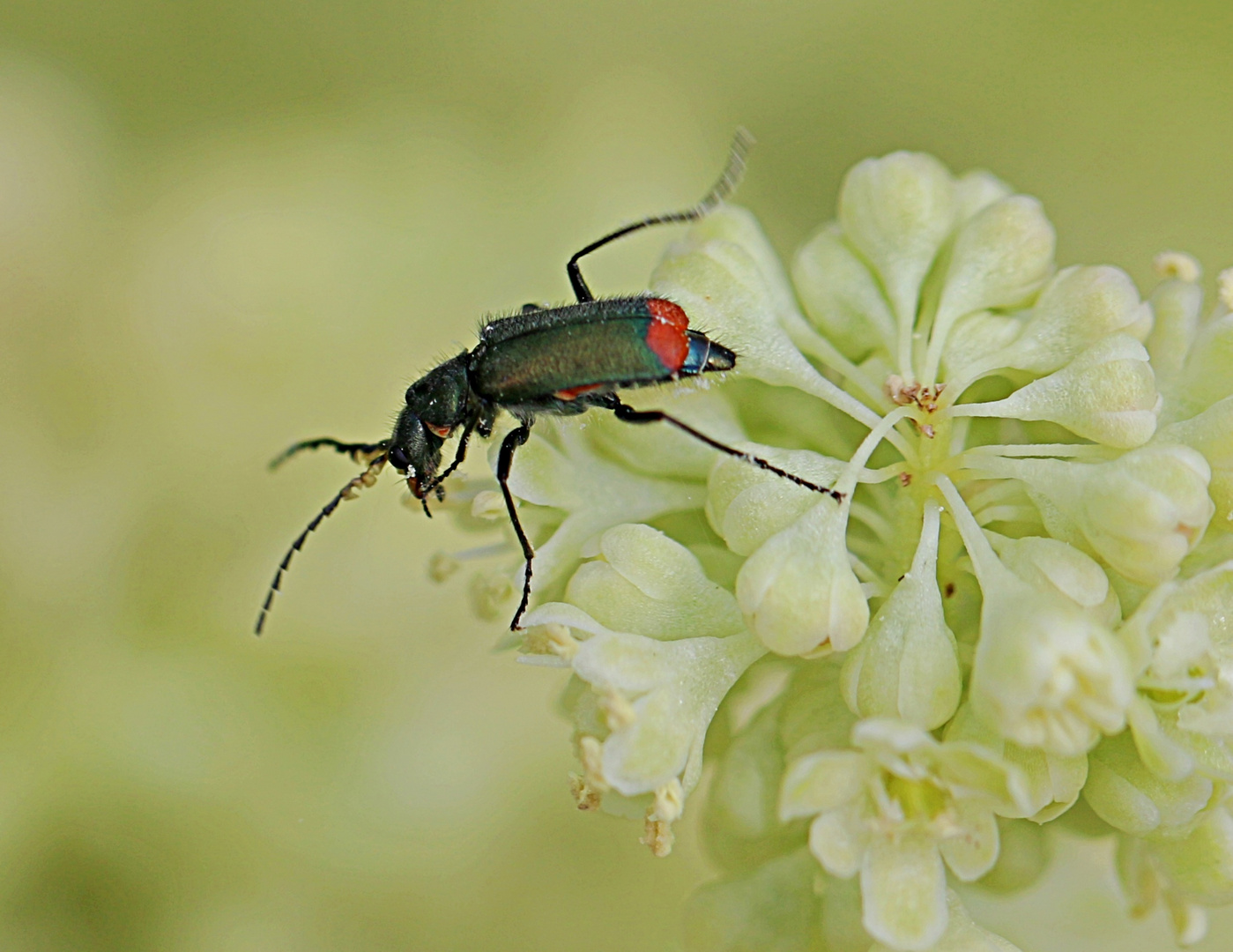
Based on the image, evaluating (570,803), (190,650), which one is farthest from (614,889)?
(190,650)

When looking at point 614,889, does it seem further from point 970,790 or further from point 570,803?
point 970,790

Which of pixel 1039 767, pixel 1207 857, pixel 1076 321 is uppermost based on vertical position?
pixel 1076 321

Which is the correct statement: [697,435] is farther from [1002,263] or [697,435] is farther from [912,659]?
[1002,263]

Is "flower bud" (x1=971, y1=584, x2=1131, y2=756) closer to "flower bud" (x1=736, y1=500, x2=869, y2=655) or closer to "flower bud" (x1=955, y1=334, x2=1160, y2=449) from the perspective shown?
"flower bud" (x1=736, y1=500, x2=869, y2=655)

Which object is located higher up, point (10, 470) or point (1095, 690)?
point (10, 470)

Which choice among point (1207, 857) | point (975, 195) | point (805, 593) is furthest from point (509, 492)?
point (1207, 857)

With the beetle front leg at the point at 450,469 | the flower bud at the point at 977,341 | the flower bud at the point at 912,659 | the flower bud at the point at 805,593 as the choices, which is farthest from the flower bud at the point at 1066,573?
the beetle front leg at the point at 450,469

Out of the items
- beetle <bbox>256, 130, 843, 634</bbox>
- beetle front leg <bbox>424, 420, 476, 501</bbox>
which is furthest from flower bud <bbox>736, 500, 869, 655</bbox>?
beetle front leg <bbox>424, 420, 476, 501</bbox>

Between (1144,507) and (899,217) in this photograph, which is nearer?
(1144,507)
